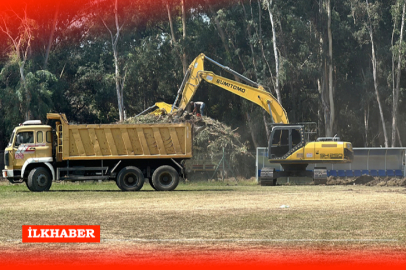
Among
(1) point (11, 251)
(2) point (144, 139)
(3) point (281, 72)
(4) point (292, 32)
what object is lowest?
(1) point (11, 251)

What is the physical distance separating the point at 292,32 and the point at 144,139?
91.6 ft

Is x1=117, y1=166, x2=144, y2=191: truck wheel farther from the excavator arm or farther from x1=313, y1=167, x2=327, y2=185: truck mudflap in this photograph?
the excavator arm

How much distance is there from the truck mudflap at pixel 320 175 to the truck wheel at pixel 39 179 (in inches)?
515

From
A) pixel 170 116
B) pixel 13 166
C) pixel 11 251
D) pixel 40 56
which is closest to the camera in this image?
pixel 11 251

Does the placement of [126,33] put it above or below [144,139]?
above

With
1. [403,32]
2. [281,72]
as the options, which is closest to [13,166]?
[281,72]

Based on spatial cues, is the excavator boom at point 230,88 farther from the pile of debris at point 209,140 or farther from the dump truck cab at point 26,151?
the dump truck cab at point 26,151

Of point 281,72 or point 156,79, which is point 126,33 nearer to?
point 156,79

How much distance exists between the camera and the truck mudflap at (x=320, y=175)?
33250 millimetres

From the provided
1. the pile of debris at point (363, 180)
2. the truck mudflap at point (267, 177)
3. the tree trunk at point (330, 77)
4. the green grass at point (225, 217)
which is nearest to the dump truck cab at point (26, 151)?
the green grass at point (225, 217)

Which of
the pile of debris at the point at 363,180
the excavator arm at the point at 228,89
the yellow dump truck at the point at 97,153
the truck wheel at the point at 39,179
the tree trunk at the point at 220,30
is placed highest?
the tree trunk at the point at 220,30

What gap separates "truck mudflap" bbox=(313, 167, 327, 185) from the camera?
33.2 metres

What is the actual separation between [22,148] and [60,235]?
15.8 meters

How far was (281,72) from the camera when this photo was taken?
50719mm
